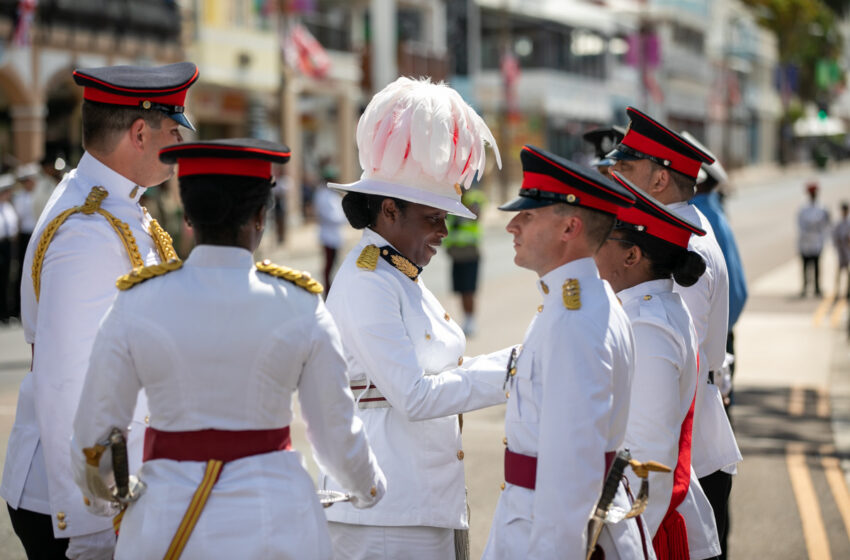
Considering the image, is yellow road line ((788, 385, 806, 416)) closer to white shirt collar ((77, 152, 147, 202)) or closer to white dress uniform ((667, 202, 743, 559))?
white dress uniform ((667, 202, 743, 559))

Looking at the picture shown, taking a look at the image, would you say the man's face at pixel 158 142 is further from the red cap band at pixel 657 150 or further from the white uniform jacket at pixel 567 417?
the red cap band at pixel 657 150

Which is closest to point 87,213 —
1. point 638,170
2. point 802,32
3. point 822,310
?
point 638,170

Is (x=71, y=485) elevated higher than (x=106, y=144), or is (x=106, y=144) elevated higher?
(x=106, y=144)

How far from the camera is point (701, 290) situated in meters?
4.54

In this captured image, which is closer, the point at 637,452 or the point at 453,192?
the point at 637,452

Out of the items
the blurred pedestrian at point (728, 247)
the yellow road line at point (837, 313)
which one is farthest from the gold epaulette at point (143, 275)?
the yellow road line at point (837, 313)

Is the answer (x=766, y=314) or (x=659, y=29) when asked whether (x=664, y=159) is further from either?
(x=659, y=29)

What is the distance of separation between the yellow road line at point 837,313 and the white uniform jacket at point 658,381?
46.8ft

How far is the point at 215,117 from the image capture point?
34562 mm

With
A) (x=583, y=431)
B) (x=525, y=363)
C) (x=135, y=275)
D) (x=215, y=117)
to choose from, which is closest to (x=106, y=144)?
(x=135, y=275)

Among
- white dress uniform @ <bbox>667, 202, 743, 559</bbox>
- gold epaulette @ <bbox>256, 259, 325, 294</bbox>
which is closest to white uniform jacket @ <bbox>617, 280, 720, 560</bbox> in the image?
white dress uniform @ <bbox>667, 202, 743, 559</bbox>

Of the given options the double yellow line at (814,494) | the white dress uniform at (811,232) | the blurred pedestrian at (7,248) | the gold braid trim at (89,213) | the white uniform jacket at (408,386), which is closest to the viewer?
the gold braid trim at (89,213)

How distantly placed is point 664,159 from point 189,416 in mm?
2593

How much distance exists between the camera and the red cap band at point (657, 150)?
4766 millimetres
